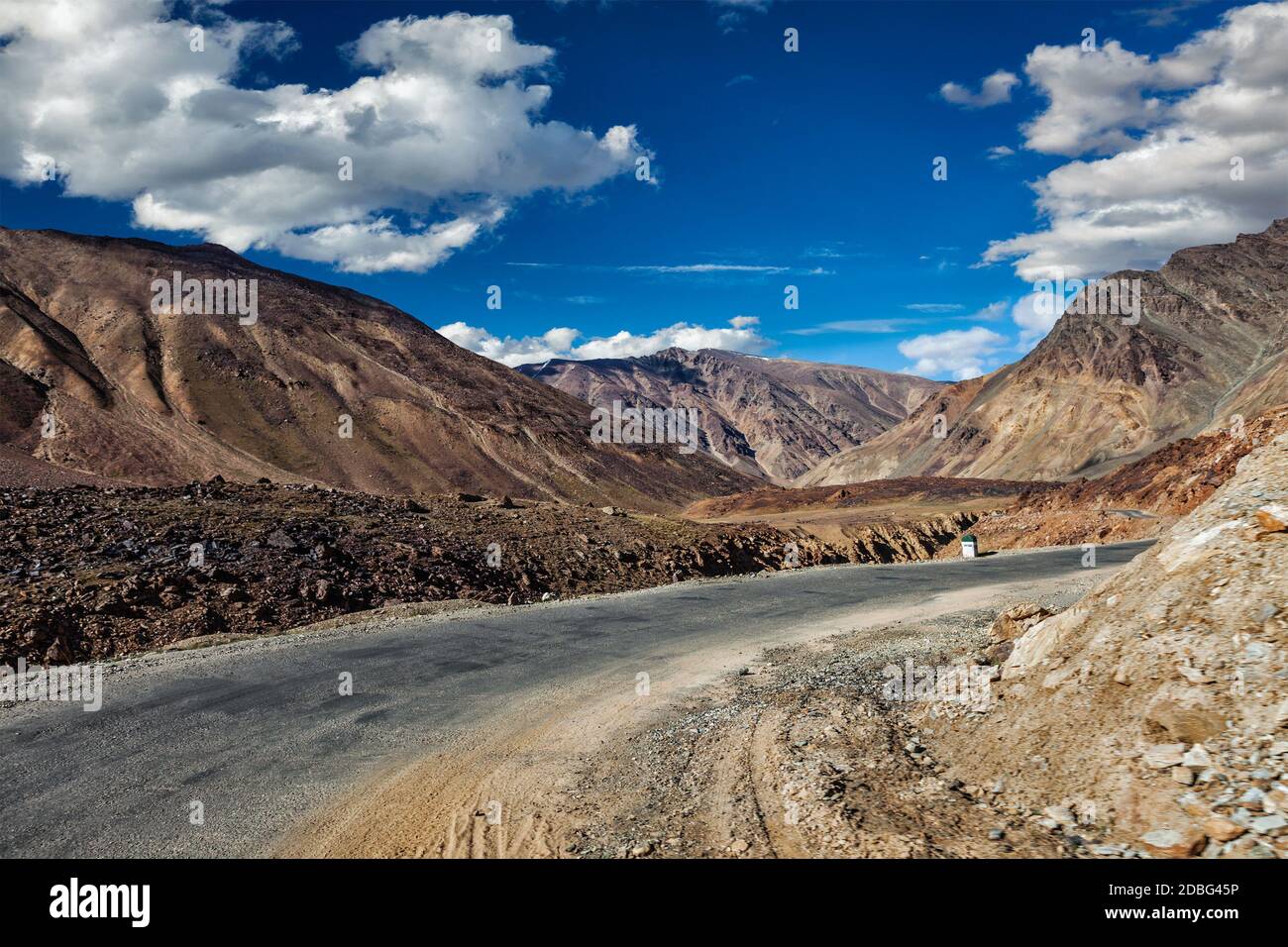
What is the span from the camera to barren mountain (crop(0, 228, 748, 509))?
58.7m

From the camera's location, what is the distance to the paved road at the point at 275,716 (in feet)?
22.2

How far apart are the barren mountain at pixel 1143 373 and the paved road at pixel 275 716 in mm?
85117

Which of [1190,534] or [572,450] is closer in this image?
[1190,534]

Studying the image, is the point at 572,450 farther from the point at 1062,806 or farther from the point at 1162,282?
the point at 1162,282

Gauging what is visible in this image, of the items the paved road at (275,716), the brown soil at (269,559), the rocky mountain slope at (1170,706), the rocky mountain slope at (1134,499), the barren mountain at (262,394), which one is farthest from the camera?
the barren mountain at (262,394)

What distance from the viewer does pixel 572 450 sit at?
8881cm

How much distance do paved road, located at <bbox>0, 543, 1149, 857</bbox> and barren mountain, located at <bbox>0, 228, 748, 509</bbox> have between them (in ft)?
157

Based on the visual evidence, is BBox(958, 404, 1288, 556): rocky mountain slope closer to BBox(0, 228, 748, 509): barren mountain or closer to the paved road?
the paved road

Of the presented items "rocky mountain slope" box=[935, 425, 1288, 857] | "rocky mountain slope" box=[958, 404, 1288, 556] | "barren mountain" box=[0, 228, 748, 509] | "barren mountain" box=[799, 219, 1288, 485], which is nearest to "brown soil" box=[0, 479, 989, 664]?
"rocky mountain slope" box=[935, 425, 1288, 857]

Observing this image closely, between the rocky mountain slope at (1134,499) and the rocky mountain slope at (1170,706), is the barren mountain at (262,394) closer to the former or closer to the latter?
the rocky mountain slope at (1134,499)

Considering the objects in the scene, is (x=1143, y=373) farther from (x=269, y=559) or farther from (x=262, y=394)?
(x=269, y=559)

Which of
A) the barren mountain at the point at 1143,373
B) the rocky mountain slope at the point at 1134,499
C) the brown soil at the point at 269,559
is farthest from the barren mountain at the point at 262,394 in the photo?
the barren mountain at the point at 1143,373

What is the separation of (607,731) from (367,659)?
18.9ft
